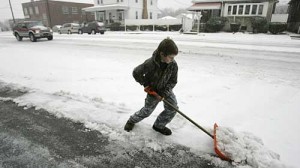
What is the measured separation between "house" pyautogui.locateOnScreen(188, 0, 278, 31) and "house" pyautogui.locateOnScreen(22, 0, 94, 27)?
31.4 m

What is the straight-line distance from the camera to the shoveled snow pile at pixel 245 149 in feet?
7.75

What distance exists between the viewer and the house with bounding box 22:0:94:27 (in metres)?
43.2

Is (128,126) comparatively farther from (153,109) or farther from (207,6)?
(207,6)

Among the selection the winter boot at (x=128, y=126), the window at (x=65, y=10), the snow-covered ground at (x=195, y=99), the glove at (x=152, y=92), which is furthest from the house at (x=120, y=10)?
the glove at (x=152, y=92)

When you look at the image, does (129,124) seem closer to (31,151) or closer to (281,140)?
(31,151)

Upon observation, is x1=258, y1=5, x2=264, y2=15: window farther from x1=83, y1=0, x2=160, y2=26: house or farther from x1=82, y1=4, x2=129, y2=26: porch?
x1=82, y1=4, x2=129, y2=26: porch

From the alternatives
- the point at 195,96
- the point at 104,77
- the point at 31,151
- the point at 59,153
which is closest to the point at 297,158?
the point at 195,96

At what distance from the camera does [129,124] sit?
3006 mm

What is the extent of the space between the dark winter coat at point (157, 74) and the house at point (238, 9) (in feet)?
78.4

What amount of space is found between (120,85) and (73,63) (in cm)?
341

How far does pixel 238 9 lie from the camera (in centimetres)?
2419

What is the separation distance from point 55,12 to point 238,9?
125ft

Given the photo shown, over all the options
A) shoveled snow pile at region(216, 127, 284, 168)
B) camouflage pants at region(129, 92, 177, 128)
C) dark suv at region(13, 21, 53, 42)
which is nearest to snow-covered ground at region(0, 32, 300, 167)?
shoveled snow pile at region(216, 127, 284, 168)

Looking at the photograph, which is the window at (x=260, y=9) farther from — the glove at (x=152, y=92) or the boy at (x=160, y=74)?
the glove at (x=152, y=92)
